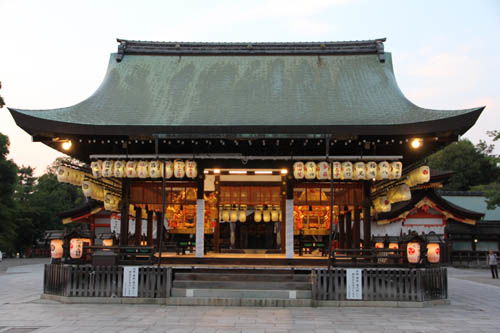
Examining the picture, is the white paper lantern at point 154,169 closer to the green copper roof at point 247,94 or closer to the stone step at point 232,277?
the green copper roof at point 247,94

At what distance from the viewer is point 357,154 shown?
18344 millimetres

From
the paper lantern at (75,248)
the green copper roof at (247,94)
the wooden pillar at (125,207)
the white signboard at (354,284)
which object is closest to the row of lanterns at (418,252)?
the white signboard at (354,284)

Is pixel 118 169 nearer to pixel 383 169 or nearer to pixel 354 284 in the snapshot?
pixel 354 284

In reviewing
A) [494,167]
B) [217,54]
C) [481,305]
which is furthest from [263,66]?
[494,167]

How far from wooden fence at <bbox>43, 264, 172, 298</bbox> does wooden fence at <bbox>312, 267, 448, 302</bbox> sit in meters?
5.18

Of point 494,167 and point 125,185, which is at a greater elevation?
point 494,167

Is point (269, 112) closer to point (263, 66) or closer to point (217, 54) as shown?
point (263, 66)

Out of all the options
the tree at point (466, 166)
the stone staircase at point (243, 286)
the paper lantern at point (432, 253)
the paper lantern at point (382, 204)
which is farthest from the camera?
the tree at point (466, 166)

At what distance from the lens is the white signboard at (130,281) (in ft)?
50.6

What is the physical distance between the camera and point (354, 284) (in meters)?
15.2

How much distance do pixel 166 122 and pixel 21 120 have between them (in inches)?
204

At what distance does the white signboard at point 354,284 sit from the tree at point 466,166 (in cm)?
5245

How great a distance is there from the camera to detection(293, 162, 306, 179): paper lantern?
16.9 metres

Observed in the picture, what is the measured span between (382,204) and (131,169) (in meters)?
10.3
